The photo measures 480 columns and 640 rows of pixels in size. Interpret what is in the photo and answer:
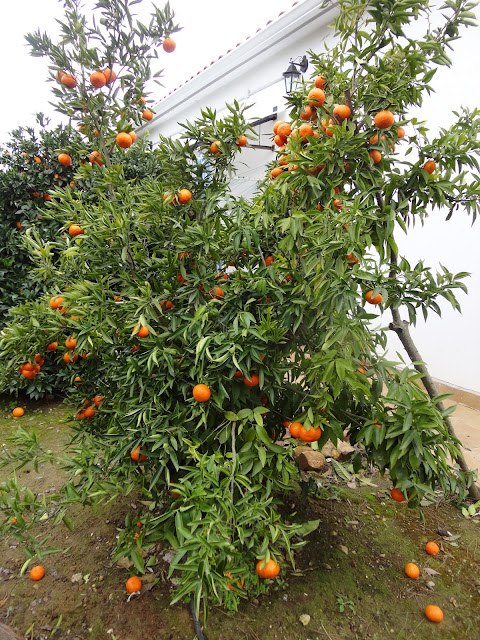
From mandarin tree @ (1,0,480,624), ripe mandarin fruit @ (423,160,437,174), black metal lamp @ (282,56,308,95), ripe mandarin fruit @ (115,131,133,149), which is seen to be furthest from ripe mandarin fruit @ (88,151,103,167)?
black metal lamp @ (282,56,308,95)

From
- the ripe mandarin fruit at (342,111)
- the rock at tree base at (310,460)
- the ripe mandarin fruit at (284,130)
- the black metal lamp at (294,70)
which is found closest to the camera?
the ripe mandarin fruit at (342,111)

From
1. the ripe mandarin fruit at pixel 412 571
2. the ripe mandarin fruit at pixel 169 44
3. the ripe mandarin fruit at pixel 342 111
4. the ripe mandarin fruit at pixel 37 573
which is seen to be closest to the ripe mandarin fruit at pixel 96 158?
the ripe mandarin fruit at pixel 169 44

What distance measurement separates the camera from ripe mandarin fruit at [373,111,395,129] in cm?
142

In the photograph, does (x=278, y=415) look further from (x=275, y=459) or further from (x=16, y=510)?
(x=16, y=510)

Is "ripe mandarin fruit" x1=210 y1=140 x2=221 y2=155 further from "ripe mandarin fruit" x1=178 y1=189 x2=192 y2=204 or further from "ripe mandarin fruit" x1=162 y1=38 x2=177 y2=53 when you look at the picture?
"ripe mandarin fruit" x1=162 y1=38 x2=177 y2=53

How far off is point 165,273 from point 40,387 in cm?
282

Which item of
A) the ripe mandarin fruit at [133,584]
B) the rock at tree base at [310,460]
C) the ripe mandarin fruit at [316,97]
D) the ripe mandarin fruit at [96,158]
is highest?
the ripe mandarin fruit at [96,158]

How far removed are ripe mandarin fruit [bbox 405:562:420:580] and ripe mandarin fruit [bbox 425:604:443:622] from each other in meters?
0.16

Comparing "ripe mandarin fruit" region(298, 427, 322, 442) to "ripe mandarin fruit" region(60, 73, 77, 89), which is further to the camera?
"ripe mandarin fruit" region(60, 73, 77, 89)

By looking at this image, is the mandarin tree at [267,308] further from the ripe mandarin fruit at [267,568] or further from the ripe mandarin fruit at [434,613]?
the ripe mandarin fruit at [434,613]

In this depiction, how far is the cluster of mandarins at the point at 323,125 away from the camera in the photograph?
4.75 ft

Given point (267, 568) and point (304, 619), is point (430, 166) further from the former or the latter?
point (304, 619)

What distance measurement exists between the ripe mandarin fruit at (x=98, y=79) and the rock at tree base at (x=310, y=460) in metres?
2.34

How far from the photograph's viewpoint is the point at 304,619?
1665 millimetres
